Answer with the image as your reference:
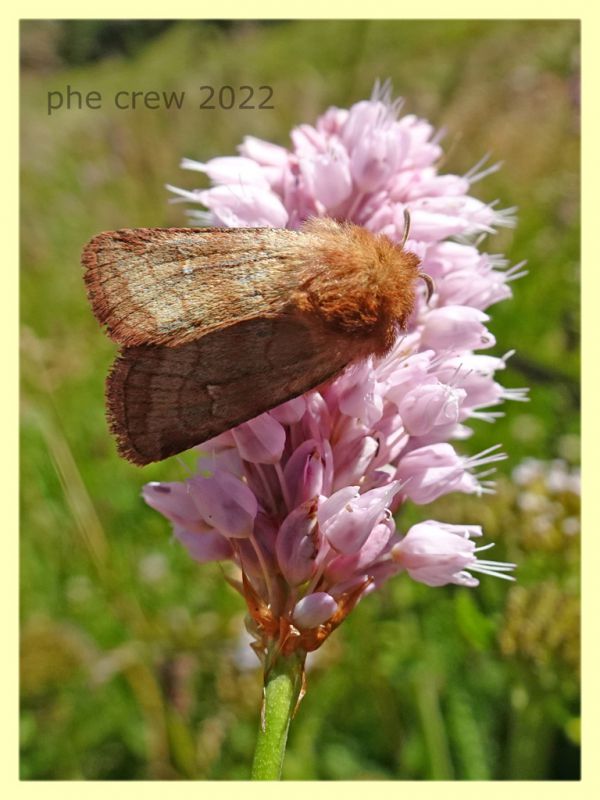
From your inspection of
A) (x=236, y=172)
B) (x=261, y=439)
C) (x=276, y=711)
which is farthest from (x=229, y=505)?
(x=236, y=172)

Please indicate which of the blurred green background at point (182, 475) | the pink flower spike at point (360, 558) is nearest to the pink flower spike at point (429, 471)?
the pink flower spike at point (360, 558)

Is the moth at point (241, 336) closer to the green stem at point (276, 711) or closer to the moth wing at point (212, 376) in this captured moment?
the moth wing at point (212, 376)

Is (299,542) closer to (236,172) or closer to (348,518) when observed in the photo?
(348,518)

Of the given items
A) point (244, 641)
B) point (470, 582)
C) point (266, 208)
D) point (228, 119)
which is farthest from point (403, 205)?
point (228, 119)

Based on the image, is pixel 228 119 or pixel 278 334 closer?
pixel 278 334

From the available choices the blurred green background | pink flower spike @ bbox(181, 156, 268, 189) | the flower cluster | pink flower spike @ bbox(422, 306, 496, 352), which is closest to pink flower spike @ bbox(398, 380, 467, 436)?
the flower cluster

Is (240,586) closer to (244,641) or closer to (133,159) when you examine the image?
(244,641)

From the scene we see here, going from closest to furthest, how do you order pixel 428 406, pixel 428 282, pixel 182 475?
1. pixel 428 406
2. pixel 428 282
3. pixel 182 475
